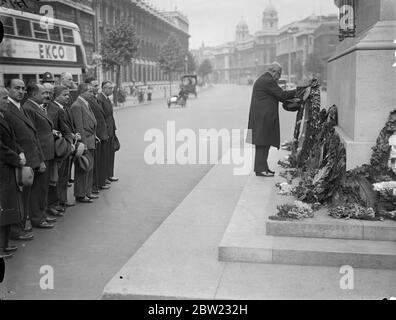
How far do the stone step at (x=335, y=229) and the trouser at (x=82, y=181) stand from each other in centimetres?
354

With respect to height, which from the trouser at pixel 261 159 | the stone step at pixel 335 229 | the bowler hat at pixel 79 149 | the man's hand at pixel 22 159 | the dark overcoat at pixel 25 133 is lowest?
the stone step at pixel 335 229

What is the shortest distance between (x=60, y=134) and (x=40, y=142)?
50cm

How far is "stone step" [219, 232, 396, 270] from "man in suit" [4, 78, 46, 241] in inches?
94.8

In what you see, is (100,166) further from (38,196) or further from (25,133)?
(25,133)

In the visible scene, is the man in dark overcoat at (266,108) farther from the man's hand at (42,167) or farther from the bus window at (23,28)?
the bus window at (23,28)

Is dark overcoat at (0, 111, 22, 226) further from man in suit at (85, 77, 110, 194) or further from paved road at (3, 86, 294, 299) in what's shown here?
man in suit at (85, 77, 110, 194)

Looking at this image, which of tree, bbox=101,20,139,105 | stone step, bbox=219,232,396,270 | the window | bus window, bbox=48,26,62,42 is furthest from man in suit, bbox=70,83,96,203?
tree, bbox=101,20,139,105

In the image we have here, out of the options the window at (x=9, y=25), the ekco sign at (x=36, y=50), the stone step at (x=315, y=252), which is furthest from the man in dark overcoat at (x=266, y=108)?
the window at (x=9, y=25)

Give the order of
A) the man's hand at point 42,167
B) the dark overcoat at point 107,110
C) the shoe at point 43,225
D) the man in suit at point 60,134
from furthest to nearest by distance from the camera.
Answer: the dark overcoat at point 107,110 < the man in suit at point 60,134 < the shoe at point 43,225 < the man's hand at point 42,167

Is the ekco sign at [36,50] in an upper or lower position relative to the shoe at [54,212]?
upper

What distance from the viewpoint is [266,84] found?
8086mm

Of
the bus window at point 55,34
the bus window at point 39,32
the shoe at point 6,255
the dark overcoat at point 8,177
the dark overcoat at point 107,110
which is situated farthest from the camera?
the bus window at point 55,34

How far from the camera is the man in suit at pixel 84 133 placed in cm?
789
